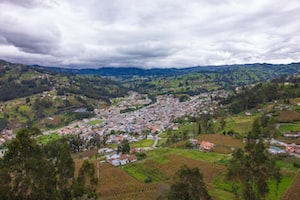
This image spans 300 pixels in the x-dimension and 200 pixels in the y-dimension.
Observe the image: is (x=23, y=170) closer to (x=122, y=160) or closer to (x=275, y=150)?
(x=122, y=160)

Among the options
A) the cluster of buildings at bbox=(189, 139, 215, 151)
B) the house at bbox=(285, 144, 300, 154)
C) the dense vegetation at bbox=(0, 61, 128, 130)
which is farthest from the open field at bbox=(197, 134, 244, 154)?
the dense vegetation at bbox=(0, 61, 128, 130)

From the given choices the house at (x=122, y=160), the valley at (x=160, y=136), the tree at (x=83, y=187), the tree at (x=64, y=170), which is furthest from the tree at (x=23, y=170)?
the house at (x=122, y=160)

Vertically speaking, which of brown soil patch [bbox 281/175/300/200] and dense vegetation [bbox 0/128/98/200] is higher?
dense vegetation [bbox 0/128/98/200]

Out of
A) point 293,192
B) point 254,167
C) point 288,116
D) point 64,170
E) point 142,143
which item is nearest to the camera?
Answer: point 64,170

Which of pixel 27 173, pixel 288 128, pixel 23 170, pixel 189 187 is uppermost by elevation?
pixel 23 170

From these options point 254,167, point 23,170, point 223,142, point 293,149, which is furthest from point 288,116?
point 23,170

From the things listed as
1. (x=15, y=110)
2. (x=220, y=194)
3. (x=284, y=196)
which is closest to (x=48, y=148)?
(x=220, y=194)

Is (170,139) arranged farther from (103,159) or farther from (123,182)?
(123,182)

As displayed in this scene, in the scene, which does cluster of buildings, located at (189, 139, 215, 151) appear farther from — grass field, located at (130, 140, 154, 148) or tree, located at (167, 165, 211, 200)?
tree, located at (167, 165, 211, 200)
